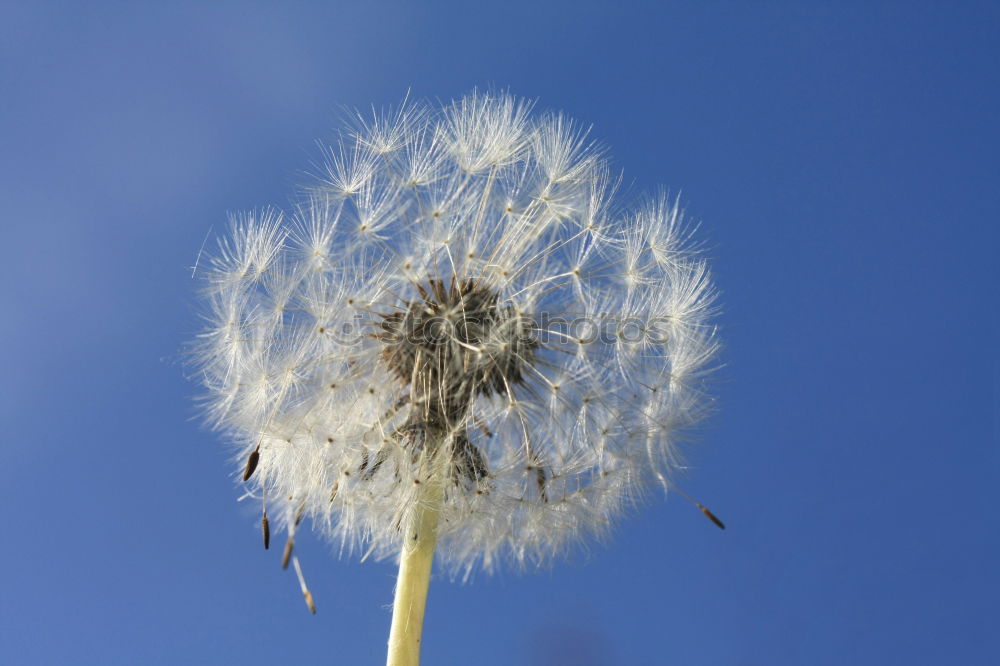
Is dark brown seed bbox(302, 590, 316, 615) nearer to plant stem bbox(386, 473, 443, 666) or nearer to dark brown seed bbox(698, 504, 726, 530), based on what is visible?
plant stem bbox(386, 473, 443, 666)

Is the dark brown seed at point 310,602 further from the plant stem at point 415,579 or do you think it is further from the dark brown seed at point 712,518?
the dark brown seed at point 712,518

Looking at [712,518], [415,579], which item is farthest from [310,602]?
[712,518]

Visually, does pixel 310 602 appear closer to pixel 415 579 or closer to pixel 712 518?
pixel 415 579

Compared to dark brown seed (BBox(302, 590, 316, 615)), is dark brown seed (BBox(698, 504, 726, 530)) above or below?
above

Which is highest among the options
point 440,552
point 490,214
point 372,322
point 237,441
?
point 490,214

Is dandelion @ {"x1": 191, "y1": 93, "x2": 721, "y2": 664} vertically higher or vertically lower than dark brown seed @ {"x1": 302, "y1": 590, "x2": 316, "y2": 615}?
higher

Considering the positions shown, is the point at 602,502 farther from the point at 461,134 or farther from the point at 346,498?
the point at 461,134

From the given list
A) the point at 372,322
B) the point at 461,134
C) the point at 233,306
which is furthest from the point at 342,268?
the point at 461,134

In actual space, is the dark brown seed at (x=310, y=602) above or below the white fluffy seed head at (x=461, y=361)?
below
